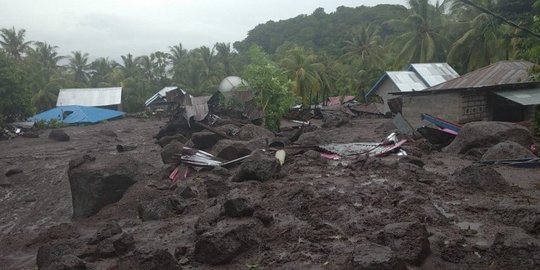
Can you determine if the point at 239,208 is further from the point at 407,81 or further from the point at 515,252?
the point at 407,81

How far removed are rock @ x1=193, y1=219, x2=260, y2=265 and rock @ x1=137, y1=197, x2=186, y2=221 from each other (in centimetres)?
243

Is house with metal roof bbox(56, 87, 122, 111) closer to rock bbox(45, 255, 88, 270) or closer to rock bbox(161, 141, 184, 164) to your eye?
rock bbox(161, 141, 184, 164)

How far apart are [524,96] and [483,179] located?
32.9ft

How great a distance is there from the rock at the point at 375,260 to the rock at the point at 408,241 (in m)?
0.37

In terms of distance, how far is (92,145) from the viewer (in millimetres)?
22422

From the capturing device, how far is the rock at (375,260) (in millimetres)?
4430

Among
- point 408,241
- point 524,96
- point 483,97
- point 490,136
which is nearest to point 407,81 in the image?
point 483,97

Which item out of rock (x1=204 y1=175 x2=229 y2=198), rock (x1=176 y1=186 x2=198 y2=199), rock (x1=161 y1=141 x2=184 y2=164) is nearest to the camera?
rock (x1=204 y1=175 x2=229 y2=198)

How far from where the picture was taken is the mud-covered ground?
5.23 m

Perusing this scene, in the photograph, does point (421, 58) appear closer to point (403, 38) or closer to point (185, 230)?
point (403, 38)

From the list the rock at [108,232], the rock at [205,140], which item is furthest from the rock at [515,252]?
the rock at [205,140]

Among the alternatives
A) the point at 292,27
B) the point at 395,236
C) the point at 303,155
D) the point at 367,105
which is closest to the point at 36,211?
the point at 303,155

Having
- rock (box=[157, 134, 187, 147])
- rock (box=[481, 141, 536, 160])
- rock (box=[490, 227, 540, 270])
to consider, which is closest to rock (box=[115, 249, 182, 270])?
rock (box=[490, 227, 540, 270])

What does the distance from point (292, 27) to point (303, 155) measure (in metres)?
73.5
